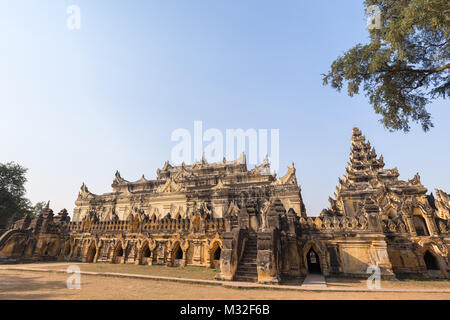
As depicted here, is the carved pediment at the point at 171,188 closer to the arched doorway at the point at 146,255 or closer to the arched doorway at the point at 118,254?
the arched doorway at the point at 118,254

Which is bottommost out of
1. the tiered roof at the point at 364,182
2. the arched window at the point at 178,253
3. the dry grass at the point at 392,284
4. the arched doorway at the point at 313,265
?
the dry grass at the point at 392,284

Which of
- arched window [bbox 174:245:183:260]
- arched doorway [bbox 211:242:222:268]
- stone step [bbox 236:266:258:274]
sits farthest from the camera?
arched window [bbox 174:245:183:260]

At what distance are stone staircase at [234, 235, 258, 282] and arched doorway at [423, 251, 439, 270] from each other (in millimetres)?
12933

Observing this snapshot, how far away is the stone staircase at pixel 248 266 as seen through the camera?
10.3 m

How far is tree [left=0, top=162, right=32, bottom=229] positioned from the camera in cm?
4003

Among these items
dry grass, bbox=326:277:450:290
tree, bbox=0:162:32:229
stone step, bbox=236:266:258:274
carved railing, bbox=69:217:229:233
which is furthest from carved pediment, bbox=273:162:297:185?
tree, bbox=0:162:32:229

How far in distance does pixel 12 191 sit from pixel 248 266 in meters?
53.5

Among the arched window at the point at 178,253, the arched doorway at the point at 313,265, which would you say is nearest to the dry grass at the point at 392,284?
the arched doorway at the point at 313,265

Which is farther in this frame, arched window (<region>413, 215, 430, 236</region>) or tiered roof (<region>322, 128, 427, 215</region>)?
tiered roof (<region>322, 128, 427, 215</region>)

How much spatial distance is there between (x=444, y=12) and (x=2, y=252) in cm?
3483

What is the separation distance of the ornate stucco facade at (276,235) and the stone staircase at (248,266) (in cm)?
5

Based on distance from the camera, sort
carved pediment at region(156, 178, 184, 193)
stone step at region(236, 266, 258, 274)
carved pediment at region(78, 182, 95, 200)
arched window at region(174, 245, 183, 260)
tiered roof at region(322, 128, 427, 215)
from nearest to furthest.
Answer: stone step at region(236, 266, 258, 274)
arched window at region(174, 245, 183, 260)
tiered roof at region(322, 128, 427, 215)
carved pediment at region(156, 178, 184, 193)
carved pediment at region(78, 182, 95, 200)

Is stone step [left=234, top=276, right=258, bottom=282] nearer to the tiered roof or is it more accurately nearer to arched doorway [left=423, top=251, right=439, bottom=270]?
the tiered roof

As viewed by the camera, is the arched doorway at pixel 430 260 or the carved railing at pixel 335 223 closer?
the carved railing at pixel 335 223
